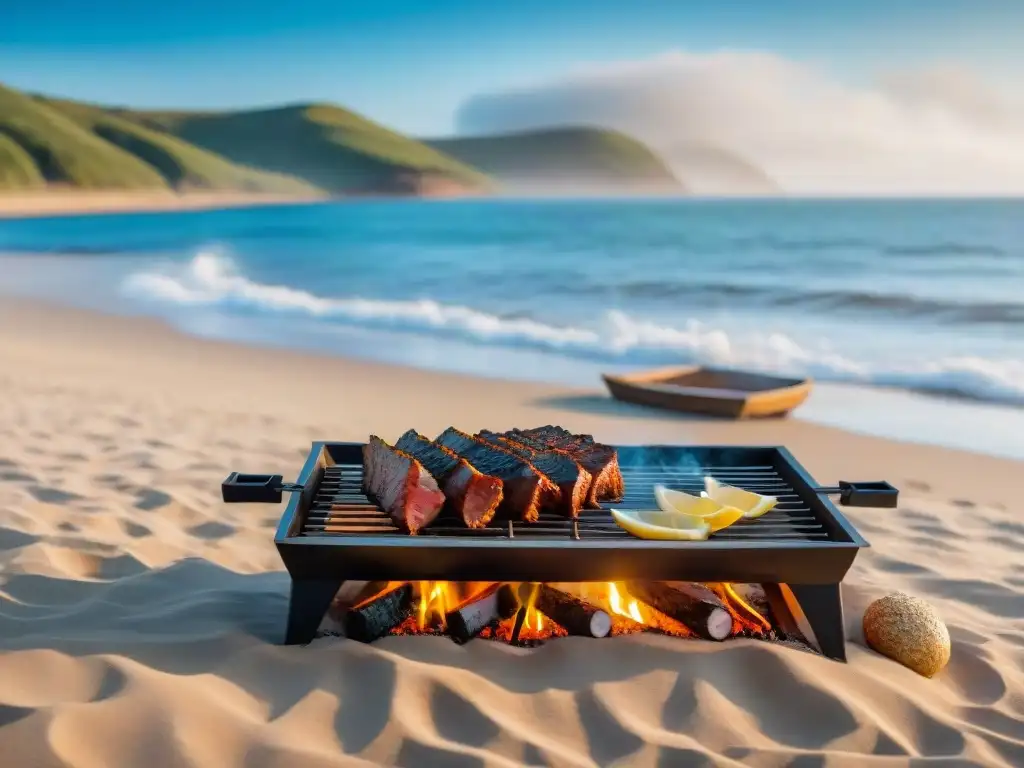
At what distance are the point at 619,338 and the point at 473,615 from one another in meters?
12.0

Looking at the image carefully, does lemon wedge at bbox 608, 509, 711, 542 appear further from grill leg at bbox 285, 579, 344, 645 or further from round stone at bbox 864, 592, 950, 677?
grill leg at bbox 285, 579, 344, 645

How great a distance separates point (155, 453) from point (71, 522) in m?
1.80

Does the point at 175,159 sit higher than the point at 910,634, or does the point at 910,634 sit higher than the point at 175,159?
the point at 175,159

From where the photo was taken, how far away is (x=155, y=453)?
23.4 feet

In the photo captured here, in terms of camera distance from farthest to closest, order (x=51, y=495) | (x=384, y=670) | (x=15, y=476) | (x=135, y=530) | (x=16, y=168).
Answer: (x=16, y=168), (x=15, y=476), (x=51, y=495), (x=135, y=530), (x=384, y=670)

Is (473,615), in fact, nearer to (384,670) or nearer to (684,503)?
(384,670)

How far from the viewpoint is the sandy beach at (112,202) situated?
8919 centimetres

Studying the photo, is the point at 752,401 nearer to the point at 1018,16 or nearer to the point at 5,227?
the point at 1018,16

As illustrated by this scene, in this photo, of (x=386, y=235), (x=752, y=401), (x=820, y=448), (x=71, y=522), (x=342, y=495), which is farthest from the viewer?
(x=386, y=235)

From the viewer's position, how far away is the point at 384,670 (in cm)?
355

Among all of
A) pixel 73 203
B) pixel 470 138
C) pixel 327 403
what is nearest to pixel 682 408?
pixel 327 403

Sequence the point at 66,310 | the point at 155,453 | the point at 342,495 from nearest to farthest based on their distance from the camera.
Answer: the point at 342,495 < the point at 155,453 < the point at 66,310

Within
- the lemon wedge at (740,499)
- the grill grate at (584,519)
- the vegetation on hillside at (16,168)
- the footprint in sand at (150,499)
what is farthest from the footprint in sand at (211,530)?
the vegetation on hillside at (16,168)

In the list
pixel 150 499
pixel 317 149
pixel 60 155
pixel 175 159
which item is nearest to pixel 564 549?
pixel 150 499
